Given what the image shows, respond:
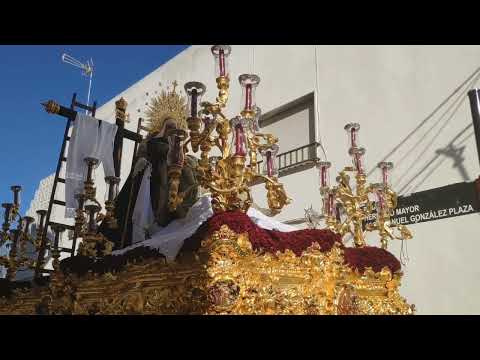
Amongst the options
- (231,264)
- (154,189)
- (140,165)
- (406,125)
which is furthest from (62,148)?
(406,125)

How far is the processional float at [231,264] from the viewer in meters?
3.12

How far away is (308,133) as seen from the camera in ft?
29.5

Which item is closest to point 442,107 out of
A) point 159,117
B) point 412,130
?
point 412,130

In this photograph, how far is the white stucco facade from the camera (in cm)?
600

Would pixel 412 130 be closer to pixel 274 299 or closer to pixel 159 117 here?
pixel 159 117

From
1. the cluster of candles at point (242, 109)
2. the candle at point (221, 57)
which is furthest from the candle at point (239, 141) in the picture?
the candle at point (221, 57)

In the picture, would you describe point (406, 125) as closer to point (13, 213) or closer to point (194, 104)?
point (194, 104)

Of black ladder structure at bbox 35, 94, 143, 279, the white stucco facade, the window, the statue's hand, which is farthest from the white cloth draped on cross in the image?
the window

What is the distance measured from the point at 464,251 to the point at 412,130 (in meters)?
2.05

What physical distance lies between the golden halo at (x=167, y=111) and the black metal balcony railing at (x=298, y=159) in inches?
119

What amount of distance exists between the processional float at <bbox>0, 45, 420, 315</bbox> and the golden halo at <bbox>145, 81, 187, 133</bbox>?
1.76 metres

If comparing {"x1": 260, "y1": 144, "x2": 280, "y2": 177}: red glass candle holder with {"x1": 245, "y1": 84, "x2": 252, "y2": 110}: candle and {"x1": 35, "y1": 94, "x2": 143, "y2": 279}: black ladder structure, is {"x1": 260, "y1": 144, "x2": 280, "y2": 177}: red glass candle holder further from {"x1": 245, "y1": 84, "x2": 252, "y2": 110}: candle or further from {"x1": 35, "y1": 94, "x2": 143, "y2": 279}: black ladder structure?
{"x1": 35, "y1": 94, "x2": 143, "y2": 279}: black ladder structure

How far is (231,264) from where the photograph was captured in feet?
10.2

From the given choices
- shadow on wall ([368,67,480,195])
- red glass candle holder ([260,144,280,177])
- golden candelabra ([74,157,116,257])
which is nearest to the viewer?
red glass candle holder ([260,144,280,177])
